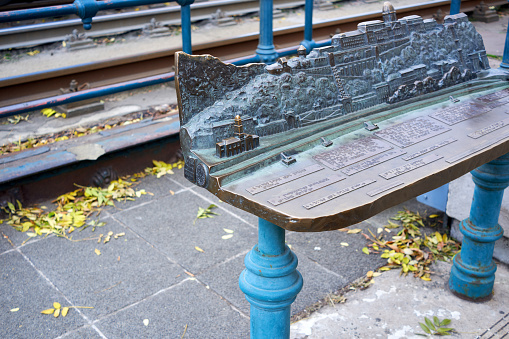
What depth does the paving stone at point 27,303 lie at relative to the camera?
9.84 ft

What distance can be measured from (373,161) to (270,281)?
684mm

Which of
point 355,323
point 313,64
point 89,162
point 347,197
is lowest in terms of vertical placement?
point 355,323

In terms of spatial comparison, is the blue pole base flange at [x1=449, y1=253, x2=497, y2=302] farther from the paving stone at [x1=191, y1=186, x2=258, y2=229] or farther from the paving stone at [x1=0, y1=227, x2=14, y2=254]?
the paving stone at [x1=0, y1=227, x2=14, y2=254]

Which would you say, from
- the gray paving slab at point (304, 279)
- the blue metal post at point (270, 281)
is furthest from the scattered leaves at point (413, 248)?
the blue metal post at point (270, 281)

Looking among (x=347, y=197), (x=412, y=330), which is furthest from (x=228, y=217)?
(x=347, y=197)

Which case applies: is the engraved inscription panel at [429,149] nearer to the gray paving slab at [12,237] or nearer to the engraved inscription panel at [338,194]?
the engraved inscription panel at [338,194]

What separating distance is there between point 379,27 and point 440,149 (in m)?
0.78

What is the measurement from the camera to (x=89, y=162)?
4.41 metres

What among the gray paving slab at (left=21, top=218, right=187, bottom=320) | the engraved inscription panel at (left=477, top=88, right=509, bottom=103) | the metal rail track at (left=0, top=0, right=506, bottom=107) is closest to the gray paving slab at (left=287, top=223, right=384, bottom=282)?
the gray paving slab at (left=21, top=218, right=187, bottom=320)

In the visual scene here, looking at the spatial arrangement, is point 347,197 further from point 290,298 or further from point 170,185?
point 170,185

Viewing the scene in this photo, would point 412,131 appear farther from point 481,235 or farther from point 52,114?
point 52,114

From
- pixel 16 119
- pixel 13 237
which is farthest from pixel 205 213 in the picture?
pixel 16 119

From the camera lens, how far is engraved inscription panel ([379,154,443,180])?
2221 millimetres

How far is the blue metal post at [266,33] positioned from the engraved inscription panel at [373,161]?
274cm
